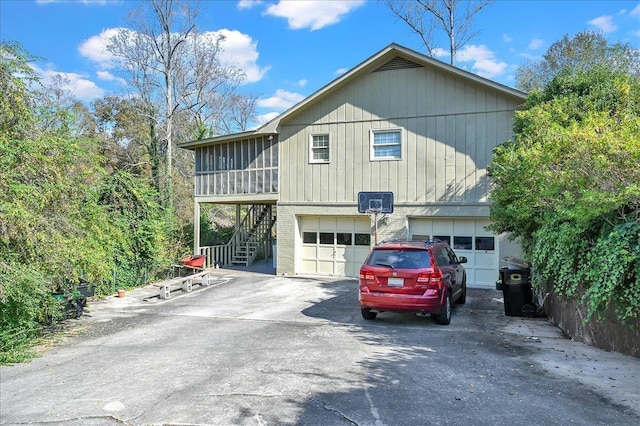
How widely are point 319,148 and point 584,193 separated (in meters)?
11.8

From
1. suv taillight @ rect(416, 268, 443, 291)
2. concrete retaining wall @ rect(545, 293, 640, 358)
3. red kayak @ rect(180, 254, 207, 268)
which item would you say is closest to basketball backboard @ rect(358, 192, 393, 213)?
suv taillight @ rect(416, 268, 443, 291)

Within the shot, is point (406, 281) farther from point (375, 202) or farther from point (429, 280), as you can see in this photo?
point (375, 202)

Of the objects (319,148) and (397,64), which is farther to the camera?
(319,148)

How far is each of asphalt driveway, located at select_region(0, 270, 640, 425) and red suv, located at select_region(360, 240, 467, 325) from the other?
18.9 inches

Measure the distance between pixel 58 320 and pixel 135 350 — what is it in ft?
11.8

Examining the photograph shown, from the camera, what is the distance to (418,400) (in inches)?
195

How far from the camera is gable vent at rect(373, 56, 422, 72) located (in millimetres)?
15413

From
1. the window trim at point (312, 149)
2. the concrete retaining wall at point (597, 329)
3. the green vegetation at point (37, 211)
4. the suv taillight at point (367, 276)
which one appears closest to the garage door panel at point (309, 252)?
the window trim at point (312, 149)

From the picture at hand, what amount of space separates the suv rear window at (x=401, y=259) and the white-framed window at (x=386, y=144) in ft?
23.7

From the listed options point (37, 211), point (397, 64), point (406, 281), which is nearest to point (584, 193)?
point (406, 281)

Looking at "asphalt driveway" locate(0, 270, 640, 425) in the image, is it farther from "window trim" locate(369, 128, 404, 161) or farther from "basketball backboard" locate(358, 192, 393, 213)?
"window trim" locate(369, 128, 404, 161)

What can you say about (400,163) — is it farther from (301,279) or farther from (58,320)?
(58,320)

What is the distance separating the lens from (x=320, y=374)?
5.91 metres

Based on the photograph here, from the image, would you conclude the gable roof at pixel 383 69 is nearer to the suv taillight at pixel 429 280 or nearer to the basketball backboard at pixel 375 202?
the basketball backboard at pixel 375 202
